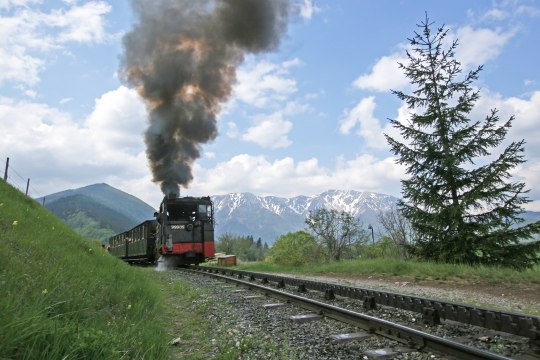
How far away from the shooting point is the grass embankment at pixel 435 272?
10.2 metres

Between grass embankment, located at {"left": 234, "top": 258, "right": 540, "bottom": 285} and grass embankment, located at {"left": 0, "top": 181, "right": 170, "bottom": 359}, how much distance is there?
27.7ft

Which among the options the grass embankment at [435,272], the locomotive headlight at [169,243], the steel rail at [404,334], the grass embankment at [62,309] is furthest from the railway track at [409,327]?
the locomotive headlight at [169,243]


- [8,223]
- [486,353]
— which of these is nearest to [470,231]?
[486,353]

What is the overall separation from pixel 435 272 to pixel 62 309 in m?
10.9

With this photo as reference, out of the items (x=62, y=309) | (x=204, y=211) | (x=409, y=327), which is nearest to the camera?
(x=62, y=309)

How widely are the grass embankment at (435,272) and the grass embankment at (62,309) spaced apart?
332 inches

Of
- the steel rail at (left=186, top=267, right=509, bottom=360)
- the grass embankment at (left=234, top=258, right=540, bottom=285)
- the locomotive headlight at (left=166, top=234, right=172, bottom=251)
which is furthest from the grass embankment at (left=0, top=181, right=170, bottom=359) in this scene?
the locomotive headlight at (left=166, top=234, right=172, bottom=251)

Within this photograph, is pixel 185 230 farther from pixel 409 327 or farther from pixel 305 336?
pixel 409 327

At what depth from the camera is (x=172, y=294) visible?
9.90 metres

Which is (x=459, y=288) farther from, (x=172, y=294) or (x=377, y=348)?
(x=172, y=294)

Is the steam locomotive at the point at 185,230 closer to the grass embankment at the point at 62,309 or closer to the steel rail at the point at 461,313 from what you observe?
the grass embankment at the point at 62,309

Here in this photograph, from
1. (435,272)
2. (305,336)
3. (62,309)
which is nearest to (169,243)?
(435,272)

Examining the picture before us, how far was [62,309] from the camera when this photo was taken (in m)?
3.82

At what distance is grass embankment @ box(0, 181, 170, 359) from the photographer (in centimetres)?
267
